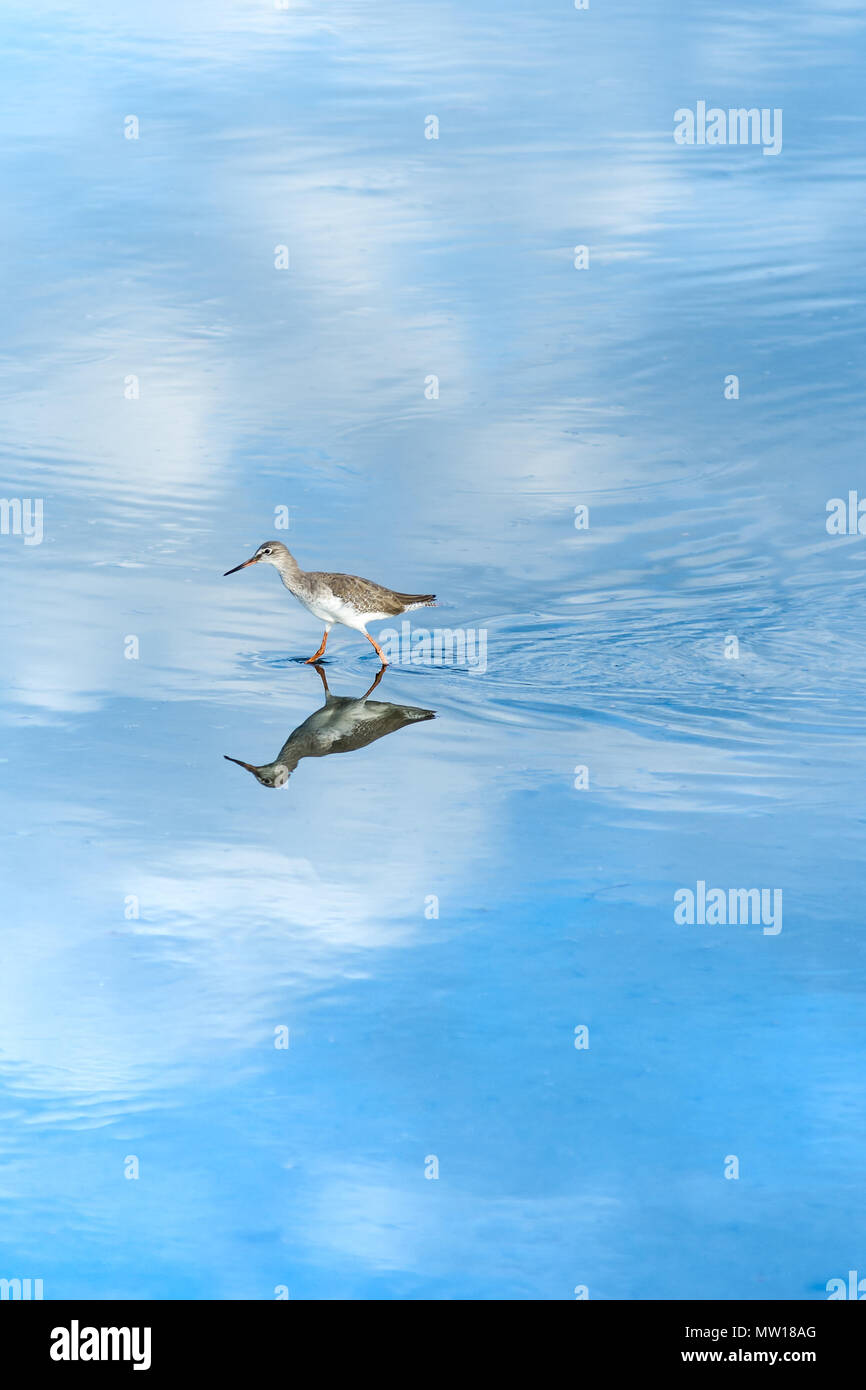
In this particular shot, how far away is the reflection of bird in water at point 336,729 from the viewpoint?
34.9ft

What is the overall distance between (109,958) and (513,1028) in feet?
6.67

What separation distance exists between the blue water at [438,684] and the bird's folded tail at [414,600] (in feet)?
1.35

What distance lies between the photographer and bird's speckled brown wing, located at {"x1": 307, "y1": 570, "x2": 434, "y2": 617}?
1151 centimetres

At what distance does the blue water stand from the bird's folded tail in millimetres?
411

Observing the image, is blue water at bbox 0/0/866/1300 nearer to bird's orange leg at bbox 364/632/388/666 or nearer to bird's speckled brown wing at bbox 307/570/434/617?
bird's orange leg at bbox 364/632/388/666

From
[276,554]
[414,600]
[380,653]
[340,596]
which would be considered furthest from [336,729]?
[276,554]

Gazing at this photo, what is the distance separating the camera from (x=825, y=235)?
62.4ft

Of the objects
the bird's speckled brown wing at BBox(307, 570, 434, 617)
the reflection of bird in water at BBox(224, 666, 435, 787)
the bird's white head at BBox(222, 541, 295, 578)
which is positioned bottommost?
the reflection of bird in water at BBox(224, 666, 435, 787)

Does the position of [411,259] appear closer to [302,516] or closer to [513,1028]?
[302,516]

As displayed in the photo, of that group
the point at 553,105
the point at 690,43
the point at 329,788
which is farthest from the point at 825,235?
the point at 329,788

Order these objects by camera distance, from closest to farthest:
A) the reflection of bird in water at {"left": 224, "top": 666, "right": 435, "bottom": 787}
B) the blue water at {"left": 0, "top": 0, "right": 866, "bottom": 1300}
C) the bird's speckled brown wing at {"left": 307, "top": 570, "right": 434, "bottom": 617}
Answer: the blue water at {"left": 0, "top": 0, "right": 866, "bottom": 1300} < the reflection of bird in water at {"left": 224, "top": 666, "right": 435, "bottom": 787} < the bird's speckled brown wing at {"left": 307, "top": 570, "right": 434, "bottom": 617}

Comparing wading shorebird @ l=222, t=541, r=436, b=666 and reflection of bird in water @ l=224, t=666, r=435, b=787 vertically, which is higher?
wading shorebird @ l=222, t=541, r=436, b=666

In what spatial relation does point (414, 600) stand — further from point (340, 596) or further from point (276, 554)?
point (276, 554)

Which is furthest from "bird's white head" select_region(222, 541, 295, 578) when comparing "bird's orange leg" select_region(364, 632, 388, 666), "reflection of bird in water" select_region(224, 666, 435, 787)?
"reflection of bird in water" select_region(224, 666, 435, 787)
